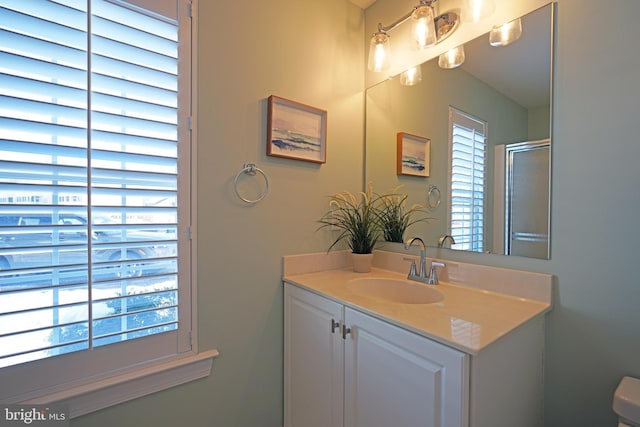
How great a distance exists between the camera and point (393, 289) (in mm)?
1542

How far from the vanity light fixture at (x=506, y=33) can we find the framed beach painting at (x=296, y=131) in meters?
0.88

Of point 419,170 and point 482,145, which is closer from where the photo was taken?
point 482,145

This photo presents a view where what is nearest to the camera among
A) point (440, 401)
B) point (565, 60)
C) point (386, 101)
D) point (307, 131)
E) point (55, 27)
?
point (440, 401)

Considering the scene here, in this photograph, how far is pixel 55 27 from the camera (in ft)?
3.28

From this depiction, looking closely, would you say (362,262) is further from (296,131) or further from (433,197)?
(296,131)

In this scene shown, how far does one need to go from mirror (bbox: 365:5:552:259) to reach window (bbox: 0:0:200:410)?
3.94 feet

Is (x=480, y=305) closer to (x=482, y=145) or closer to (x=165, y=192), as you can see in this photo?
(x=482, y=145)

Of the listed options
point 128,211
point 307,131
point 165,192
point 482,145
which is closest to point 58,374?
point 128,211

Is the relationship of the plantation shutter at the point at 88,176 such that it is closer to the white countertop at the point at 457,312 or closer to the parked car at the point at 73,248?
the parked car at the point at 73,248

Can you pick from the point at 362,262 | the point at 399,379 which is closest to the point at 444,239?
the point at 362,262

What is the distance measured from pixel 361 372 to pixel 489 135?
46.8 inches

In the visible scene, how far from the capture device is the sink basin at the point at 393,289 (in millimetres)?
1428

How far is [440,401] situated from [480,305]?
1.42ft

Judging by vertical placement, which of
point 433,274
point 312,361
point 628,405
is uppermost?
point 433,274
